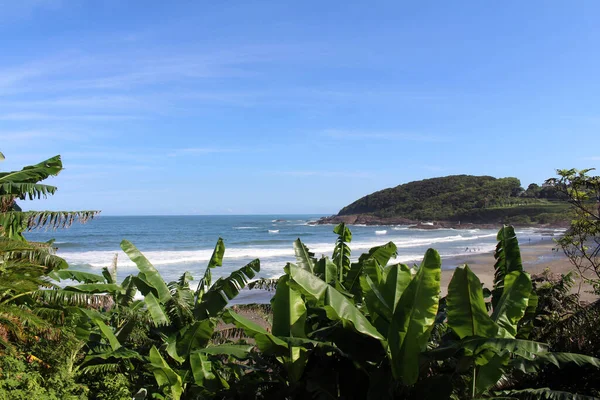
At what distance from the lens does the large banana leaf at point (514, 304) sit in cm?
486

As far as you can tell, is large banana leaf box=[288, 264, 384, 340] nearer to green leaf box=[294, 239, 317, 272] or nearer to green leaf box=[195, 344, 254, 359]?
green leaf box=[195, 344, 254, 359]

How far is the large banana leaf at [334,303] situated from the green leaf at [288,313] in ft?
0.96

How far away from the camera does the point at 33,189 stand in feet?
24.0

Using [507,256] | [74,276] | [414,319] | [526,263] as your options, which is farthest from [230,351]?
[526,263]

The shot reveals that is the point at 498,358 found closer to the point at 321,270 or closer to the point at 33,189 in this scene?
the point at 321,270

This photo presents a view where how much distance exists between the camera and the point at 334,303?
4820mm

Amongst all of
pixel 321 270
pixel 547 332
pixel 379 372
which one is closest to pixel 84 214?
pixel 321 270

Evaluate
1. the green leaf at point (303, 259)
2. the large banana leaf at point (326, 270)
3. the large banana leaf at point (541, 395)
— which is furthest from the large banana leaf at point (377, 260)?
the large banana leaf at point (541, 395)

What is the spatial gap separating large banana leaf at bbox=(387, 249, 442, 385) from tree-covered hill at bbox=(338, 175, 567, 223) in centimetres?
7257

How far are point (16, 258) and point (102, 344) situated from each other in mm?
1662

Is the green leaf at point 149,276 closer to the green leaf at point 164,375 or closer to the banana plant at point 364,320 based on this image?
the green leaf at point 164,375

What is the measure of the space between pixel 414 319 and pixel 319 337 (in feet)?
4.42

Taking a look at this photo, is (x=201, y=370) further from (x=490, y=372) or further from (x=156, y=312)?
(x=490, y=372)

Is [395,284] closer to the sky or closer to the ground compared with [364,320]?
closer to the sky
